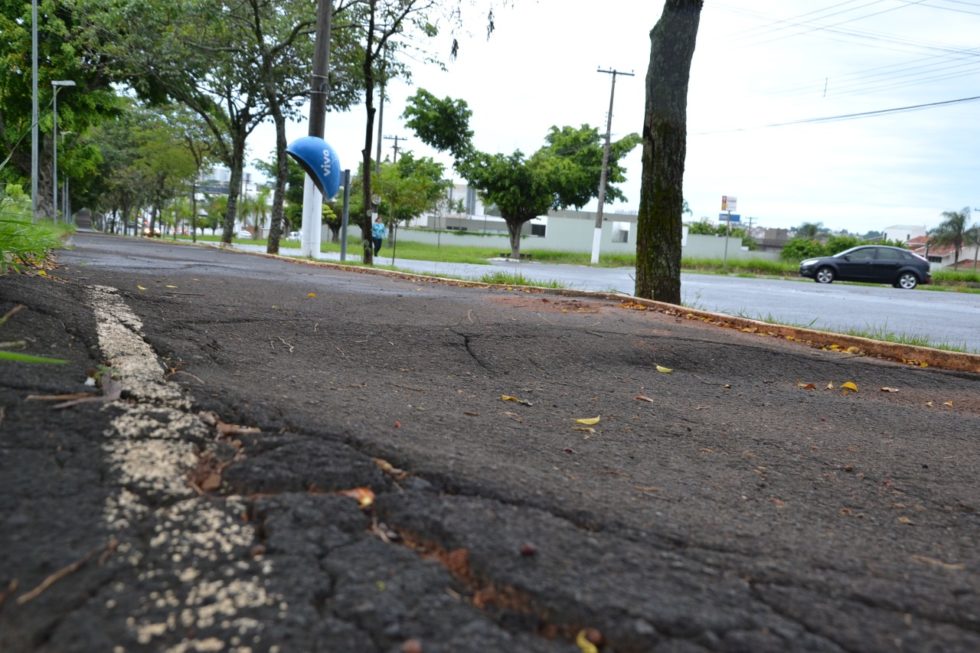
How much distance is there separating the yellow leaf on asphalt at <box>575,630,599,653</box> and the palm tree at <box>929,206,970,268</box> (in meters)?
101

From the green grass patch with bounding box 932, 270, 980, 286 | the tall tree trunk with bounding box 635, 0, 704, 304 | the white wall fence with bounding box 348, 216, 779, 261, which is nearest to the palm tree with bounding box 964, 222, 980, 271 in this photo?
the white wall fence with bounding box 348, 216, 779, 261

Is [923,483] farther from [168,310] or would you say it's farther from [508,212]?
[508,212]

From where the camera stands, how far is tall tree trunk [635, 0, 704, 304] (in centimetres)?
862

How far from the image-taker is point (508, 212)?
38.0 metres

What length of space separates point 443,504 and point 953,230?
103800 mm

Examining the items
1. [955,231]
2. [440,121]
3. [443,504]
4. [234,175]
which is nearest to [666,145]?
[443,504]

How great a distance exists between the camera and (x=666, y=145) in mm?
8617

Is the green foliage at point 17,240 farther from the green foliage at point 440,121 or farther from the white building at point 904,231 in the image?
the white building at point 904,231

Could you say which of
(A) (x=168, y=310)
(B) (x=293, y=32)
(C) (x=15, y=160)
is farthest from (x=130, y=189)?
(A) (x=168, y=310)

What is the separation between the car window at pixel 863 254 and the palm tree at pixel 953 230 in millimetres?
73674

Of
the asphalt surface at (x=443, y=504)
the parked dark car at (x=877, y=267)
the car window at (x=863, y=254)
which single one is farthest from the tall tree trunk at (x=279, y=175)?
the car window at (x=863, y=254)

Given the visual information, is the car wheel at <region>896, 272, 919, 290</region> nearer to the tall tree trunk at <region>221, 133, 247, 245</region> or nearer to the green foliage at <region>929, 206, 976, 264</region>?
the tall tree trunk at <region>221, 133, 247, 245</region>

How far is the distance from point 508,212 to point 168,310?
33.3 metres

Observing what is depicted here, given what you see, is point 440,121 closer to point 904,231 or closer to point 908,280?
point 908,280
